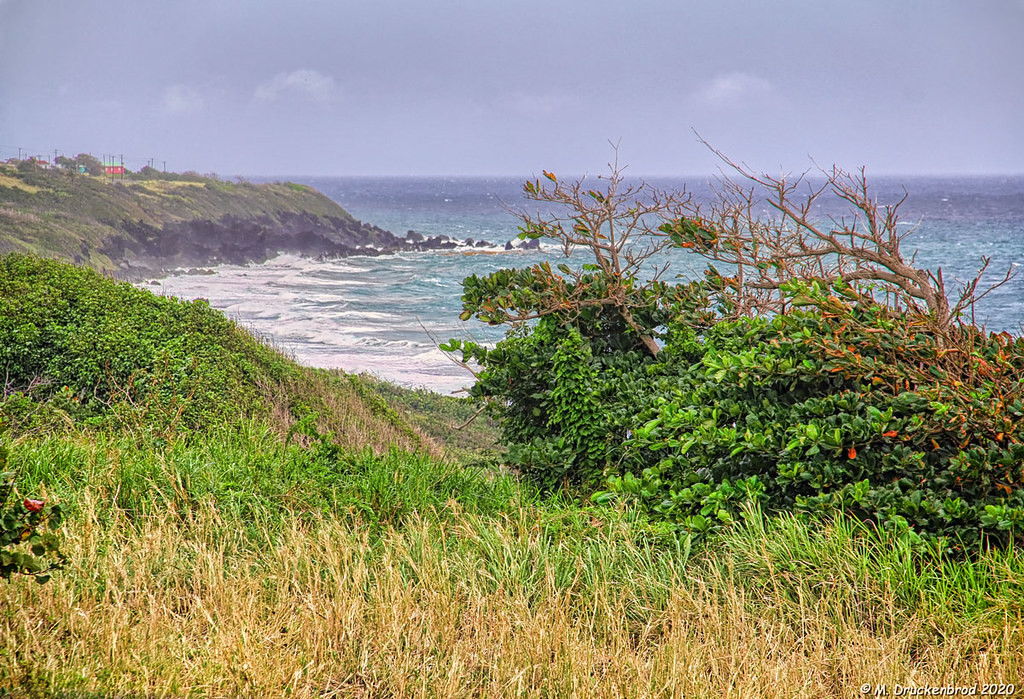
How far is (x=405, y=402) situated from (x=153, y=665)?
1550 centimetres

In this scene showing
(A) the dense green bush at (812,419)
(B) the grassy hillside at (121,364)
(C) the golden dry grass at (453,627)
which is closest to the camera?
(C) the golden dry grass at (453,627)

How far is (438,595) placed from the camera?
3332mm

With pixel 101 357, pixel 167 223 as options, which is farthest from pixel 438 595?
pixel 167 223

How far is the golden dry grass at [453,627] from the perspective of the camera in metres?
2.76

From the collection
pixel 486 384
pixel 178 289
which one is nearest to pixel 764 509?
pixel 486 384

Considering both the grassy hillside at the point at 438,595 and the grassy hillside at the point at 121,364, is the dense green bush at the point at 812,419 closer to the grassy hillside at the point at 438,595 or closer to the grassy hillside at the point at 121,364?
the grassy hillside at the point at 438,595

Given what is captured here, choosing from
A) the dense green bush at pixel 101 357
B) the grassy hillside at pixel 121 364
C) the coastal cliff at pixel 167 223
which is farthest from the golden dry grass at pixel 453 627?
the coastal cliff at pixel 167 223

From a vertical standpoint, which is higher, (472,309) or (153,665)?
(472,309)

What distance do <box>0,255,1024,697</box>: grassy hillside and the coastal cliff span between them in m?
Answer: 25.7

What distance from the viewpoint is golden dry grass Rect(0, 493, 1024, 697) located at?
276cm

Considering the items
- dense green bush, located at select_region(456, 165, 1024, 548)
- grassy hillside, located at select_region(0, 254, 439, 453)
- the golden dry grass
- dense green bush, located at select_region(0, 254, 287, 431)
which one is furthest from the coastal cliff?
the golden dry grass

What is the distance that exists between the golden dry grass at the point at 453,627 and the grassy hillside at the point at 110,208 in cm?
2322

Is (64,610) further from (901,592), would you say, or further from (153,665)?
(901,592)

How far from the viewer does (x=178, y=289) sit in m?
34.2
